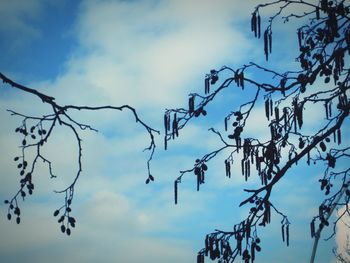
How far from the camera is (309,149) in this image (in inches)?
190

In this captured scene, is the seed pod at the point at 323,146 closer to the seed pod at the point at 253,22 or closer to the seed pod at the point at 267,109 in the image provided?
the seed pod at the point at 267,109

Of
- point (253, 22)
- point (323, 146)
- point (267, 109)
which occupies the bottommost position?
point (323, 146)

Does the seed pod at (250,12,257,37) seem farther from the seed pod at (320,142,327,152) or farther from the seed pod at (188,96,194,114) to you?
the seed pod at (320,142,327,152)

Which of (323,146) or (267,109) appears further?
(267,109)

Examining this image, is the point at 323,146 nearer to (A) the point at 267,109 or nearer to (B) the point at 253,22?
(A) the point at 267,109

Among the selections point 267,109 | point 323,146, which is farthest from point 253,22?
point 323,146

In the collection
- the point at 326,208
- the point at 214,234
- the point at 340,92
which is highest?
the point at 340,92

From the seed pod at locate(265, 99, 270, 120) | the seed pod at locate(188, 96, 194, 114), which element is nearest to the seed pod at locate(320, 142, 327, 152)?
the seed pod at locate(265, 99, 270, 120)

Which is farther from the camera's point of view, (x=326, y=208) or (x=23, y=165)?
(x=326, y=208)

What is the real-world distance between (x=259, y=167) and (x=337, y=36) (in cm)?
181

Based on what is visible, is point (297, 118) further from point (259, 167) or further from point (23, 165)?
point (23, 165)

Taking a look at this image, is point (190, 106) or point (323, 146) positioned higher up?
point (190, 106)

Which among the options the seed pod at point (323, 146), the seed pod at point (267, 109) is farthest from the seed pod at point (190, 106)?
the seed pod at point (323, 146)

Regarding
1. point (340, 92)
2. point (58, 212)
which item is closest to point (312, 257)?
point (340, 92)
